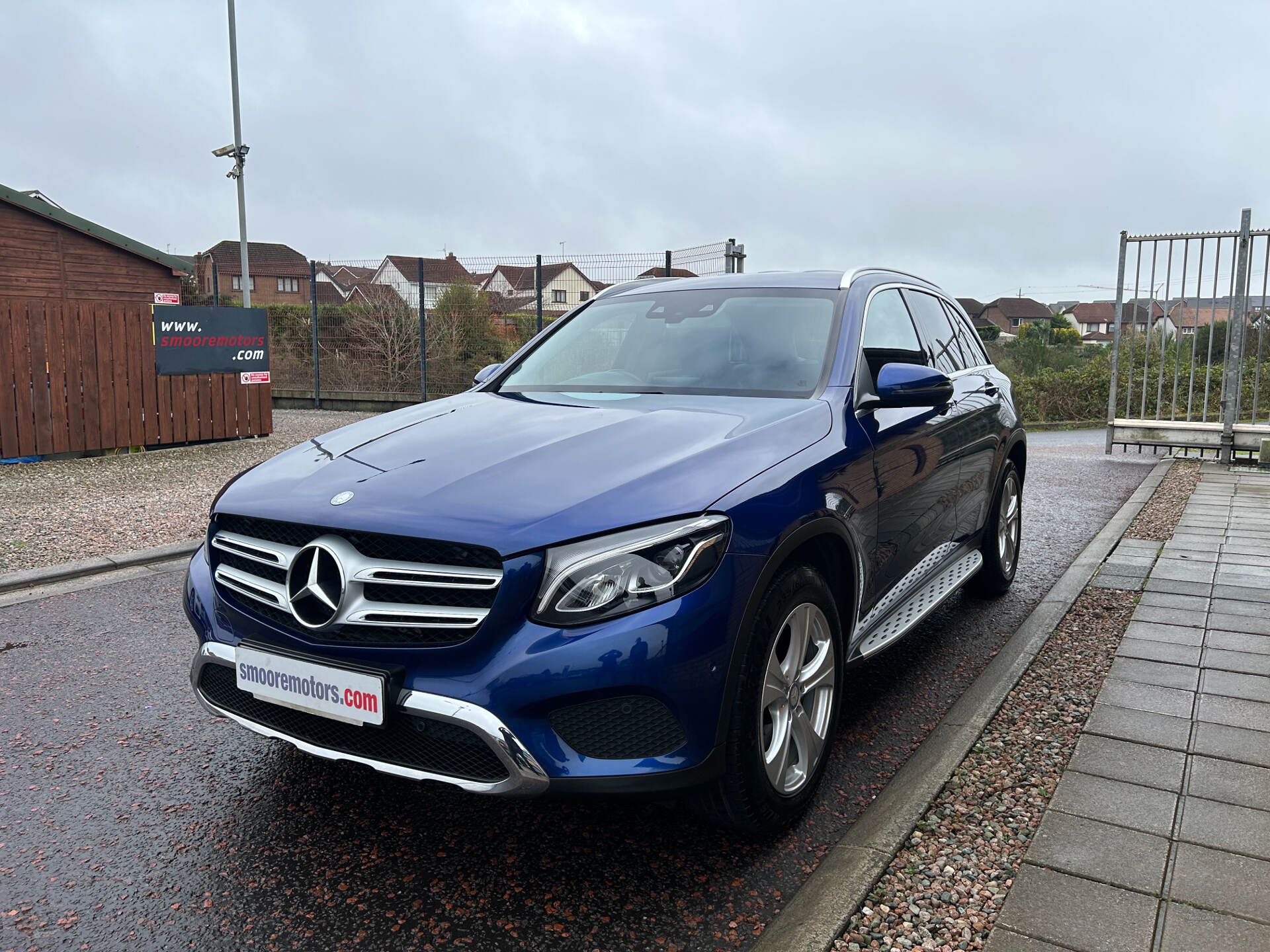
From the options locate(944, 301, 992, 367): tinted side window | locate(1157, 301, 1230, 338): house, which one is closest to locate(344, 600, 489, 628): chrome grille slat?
locate(944, 301, 992, 367): tinted side window

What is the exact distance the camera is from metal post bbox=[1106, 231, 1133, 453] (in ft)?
41.4

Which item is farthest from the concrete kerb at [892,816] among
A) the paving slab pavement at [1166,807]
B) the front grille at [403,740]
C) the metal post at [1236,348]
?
the metal post at [1236,348]

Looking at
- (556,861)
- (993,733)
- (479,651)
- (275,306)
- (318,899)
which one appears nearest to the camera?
(479,651)

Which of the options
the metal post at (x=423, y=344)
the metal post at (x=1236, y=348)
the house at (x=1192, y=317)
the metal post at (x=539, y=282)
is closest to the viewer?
the metal post at (x=1236, y=348)

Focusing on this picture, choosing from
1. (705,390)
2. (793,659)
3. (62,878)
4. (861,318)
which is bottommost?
(62,878)

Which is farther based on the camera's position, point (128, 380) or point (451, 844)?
point (128, 380)

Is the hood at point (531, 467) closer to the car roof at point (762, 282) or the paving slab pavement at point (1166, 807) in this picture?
the car roof at point (762, 282)

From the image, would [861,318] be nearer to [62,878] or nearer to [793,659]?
[793,659]

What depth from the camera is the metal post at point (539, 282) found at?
1596 cm

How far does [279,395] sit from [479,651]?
17851 mm

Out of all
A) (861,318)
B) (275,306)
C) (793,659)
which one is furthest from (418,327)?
(793,659)

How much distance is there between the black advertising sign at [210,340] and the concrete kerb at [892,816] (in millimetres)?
10924

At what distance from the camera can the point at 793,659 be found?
2.85 meters

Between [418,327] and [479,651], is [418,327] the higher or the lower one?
the higher one
